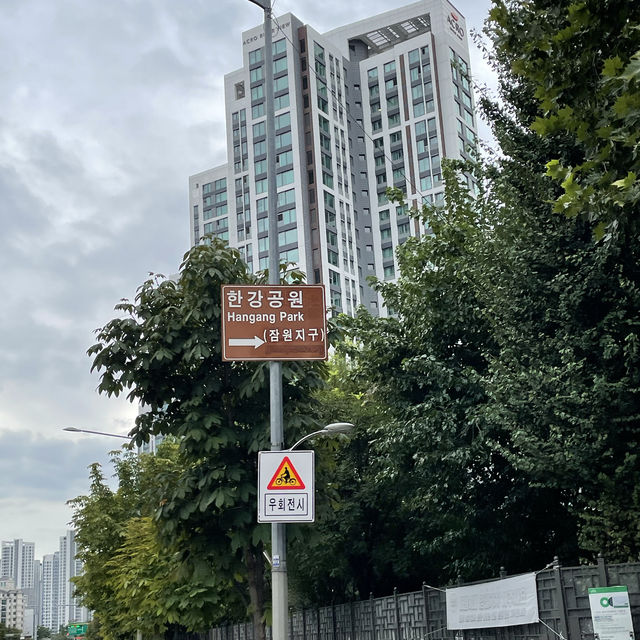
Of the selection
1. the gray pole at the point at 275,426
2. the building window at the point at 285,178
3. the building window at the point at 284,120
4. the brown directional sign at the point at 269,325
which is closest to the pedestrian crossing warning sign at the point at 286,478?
the gray pole at the point at 275,426

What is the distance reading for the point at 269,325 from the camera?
11.9 meters

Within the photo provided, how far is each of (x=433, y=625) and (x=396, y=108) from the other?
278 ft

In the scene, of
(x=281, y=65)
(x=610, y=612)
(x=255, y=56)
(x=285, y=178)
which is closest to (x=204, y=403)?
(x=610, y=612)

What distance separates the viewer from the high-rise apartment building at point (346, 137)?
89125 millimetres

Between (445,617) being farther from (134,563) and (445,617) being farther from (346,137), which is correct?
(346,137)

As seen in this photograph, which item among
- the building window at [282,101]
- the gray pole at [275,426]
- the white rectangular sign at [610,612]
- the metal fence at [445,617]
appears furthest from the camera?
the building window at [282,101]

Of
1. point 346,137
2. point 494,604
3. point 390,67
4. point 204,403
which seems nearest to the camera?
point 494,604

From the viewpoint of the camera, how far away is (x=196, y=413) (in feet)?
56.2

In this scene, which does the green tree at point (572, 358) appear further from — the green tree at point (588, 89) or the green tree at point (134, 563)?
the green tree at point (134, 563)

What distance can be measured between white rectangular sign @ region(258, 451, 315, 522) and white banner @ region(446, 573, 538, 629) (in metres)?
4.26

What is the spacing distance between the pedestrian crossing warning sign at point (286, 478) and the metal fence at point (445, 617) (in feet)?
14.1

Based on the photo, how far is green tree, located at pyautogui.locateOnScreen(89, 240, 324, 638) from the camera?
16.9 meters

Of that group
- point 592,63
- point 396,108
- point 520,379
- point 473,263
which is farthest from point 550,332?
point 396,108

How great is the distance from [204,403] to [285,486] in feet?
21.8
